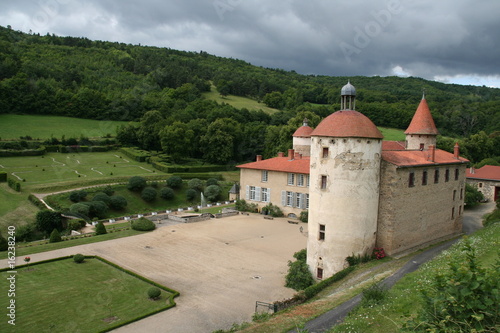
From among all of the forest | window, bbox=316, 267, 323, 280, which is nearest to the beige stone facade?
window, bbox=316, 267, 323, 280

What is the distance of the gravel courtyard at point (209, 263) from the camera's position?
19.0 meters

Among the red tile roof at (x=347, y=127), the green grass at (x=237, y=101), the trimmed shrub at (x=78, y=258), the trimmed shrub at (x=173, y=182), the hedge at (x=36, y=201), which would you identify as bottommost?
the trimmed shrub at (x=78, y=258)

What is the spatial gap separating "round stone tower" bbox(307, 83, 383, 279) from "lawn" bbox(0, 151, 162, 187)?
37.5 metres

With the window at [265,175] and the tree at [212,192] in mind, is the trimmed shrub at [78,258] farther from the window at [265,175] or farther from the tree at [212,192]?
the tree at [212,192]

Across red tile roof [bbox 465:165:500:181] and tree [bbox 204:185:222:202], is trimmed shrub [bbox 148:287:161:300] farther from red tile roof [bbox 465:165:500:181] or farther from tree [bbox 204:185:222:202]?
red tile roof [bbox 465:165:500:181]

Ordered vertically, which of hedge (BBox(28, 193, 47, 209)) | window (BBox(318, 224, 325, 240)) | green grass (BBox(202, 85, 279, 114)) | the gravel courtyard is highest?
green grass (BBox(202, 85, 279, 114))

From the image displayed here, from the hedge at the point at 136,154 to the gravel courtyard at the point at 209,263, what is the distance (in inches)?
1196

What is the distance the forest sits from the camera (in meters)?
71.2

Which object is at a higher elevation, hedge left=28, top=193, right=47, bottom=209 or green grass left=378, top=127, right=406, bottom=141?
green grass left=378, top=127, right=406, bottom=141

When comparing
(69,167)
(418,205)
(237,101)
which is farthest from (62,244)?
(237,101)

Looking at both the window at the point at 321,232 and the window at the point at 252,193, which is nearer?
the window at the point at 321,232

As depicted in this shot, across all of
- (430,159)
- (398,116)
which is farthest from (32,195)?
(398,116)

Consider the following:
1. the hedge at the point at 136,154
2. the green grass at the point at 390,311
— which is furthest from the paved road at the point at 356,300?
the hedge at the point at 136,154

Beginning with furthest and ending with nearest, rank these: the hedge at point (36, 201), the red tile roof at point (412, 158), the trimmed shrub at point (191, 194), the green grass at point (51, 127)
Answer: the green grass at point (51, 127)
the trimmed shrub at point (191, 194)
the hedge at point (36, 201)
the red tile roof at point (412, 158)
